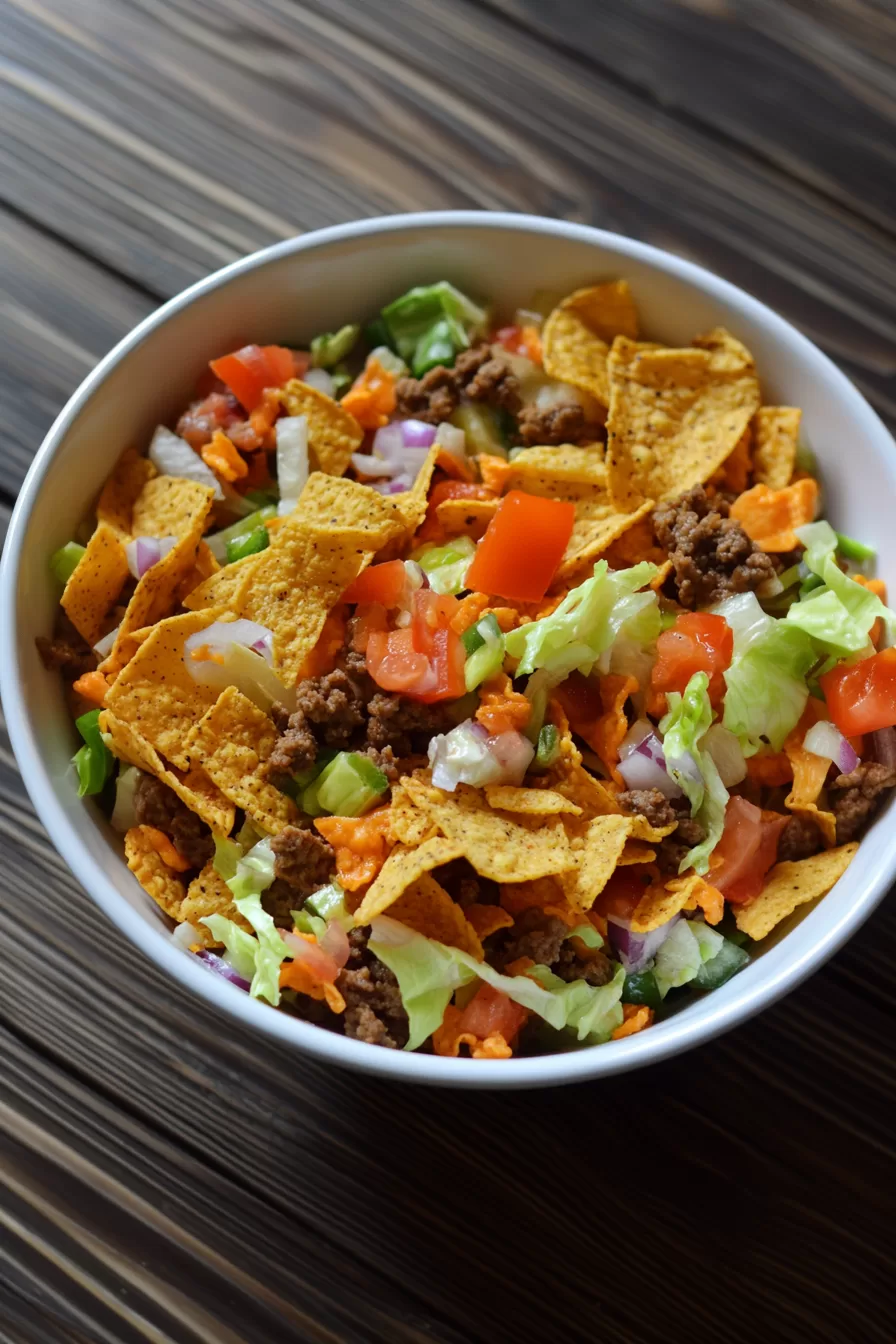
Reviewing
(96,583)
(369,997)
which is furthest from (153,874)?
(96,583)

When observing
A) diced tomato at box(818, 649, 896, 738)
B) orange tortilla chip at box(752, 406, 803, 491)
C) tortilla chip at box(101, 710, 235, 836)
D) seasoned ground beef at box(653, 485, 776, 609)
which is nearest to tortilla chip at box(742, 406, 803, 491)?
orange tortilla chip at box(752, 406, 803, 491)

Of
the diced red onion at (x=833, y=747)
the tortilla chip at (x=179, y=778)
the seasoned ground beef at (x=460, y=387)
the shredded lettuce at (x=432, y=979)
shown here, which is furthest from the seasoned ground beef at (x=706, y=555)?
the tortilla chip at (x=179, y=778)

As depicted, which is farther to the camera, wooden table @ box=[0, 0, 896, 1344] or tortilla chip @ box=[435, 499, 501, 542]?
wooden table @ box=[0, 0, 896, 1344]

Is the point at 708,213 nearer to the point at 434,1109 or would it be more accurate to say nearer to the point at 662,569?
the point at 662,569

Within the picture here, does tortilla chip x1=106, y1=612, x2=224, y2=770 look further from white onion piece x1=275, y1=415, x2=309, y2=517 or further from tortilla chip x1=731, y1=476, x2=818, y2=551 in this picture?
tortilla chip x1=731, y1=476, x2=818, y2=551

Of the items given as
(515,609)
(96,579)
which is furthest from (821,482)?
(96,579)

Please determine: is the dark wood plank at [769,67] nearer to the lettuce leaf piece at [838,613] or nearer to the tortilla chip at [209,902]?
the lettuce leaf piece at [838,613]
